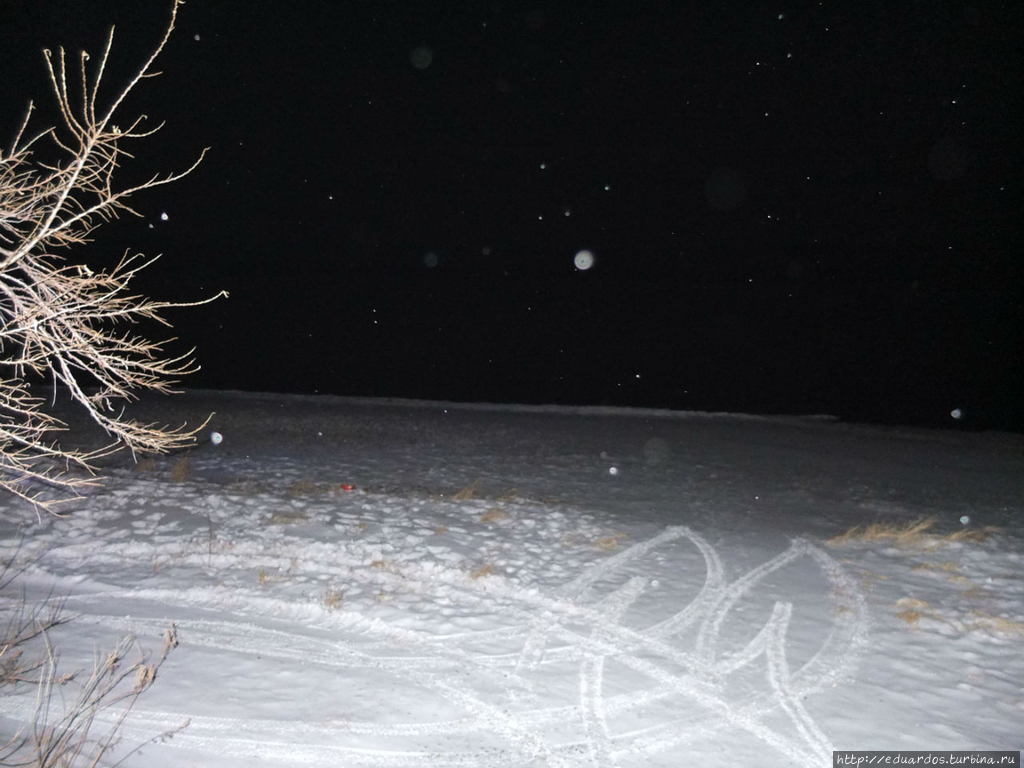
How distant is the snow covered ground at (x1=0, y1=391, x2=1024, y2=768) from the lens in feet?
15.4

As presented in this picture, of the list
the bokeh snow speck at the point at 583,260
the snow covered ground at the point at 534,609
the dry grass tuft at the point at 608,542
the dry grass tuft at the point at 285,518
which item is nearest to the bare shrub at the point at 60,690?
the snow covered ground at the point at 534,609

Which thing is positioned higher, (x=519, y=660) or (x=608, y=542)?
(x=608, y=542)

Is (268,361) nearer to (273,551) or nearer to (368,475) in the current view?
(368,475)

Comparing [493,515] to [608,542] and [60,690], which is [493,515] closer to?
[608,542]

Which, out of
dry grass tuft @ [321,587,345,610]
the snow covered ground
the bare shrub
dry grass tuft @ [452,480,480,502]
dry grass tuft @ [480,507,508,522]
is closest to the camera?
the bare shrub

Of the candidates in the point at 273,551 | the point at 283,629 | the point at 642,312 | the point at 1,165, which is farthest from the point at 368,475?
the point at 642,312

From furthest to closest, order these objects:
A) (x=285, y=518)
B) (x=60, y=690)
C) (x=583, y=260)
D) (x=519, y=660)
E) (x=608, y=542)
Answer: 1. (x=583, y=260)
2. (x=285, y=518)
3. (x=608, y=542)
4. (x=519, y=660)
5. (x=60, y=690)

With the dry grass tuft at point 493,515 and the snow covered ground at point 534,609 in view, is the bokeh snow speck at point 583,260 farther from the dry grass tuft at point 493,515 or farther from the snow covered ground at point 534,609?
the dry grass tuft at point 493,515

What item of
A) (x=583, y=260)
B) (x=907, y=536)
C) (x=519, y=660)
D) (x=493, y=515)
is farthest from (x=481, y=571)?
(x=583, y=260)

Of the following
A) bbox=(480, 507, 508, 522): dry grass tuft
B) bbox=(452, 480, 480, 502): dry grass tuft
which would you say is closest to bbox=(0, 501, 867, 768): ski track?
bbox=(480, 507, 508, 522): dry grass tuft

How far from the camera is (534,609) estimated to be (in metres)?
6.55

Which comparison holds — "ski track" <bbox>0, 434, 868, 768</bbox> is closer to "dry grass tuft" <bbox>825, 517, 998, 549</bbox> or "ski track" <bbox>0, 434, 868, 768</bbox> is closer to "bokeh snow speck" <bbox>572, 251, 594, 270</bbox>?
"dry grass tuft" <bbox>825, 517, 998, 549</bbox>

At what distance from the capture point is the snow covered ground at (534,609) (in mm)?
4688

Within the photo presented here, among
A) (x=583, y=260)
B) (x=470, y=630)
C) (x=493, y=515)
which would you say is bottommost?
(x=470, y=630)
